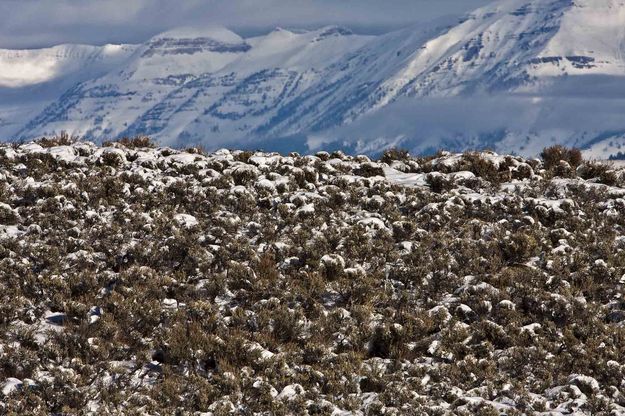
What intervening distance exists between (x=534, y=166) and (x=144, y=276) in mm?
13364

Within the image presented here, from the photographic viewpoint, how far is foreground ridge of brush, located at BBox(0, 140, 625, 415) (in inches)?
452

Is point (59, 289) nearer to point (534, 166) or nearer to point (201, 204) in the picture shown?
point (201, 204)

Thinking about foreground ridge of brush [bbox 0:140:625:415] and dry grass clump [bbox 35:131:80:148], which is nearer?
foreground ridge of brush [bbox 0:140:625:415]

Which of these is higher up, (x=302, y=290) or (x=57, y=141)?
(x=57, y=141)

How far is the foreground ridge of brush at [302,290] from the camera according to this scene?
1148cm

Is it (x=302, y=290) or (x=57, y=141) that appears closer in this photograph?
(x=302, y=290)

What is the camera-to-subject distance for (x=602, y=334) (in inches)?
513

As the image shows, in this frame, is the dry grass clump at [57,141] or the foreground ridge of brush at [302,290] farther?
the dry grass clump at [57,141]

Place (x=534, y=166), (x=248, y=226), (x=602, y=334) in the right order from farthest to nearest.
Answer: (x=534, y=166) < (x=248, y=226) < (x=602, y=334)

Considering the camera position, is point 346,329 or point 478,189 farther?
point 478,189

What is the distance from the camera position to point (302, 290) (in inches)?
568

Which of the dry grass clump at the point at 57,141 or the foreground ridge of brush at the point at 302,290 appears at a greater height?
the dry grass clump at the point at 57,141

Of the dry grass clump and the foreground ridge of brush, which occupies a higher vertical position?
the dry grass clump

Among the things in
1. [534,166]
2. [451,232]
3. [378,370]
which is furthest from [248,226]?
[534,166]
